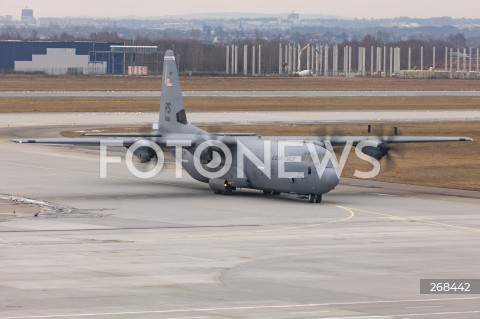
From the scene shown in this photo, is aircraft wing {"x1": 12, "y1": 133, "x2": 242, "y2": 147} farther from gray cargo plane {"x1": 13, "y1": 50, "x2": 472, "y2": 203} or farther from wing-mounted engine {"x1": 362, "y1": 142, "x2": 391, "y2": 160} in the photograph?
wing-mounted engine {"x1": 362, "y1": 142, "x2": 391, "y2": 160}

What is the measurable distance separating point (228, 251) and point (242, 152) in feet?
50.1

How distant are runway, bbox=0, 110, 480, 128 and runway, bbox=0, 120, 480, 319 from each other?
41.7 meters

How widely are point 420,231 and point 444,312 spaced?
46.8 ft

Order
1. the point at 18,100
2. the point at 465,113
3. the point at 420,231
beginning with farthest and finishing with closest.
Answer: the point at 18,100
the point at 465,113
the point at 420,231

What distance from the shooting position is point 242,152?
47031 millimetres

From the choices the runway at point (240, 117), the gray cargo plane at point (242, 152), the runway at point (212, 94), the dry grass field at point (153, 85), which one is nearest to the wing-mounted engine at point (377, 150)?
the gray cargo plane at point (242, 152)

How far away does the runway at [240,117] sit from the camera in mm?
94812

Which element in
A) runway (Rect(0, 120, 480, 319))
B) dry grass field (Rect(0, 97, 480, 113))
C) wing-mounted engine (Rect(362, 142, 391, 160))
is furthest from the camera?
dry grass field (Rect(0, 97, 480, 113))

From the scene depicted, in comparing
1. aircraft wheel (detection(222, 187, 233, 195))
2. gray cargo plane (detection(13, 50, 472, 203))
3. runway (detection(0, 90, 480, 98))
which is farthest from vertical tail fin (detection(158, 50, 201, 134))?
runway (detection(0, 90, 480, 98))

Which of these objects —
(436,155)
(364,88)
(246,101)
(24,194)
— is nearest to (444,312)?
(24,194)

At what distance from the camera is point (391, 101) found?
430ft

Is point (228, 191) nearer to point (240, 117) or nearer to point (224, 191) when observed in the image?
point (224, 191)

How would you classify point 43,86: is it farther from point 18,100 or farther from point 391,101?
point 391,101

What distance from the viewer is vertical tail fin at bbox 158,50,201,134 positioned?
51.8m
